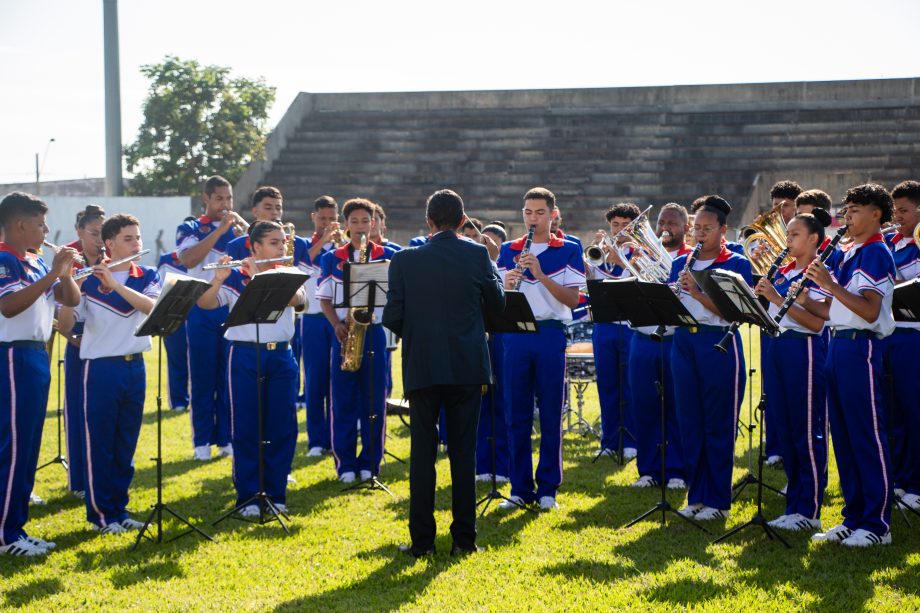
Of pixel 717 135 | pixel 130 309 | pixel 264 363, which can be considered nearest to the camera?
pixel 130 309

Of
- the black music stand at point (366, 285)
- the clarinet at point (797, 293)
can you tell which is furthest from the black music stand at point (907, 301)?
the black music stand at point (366, 285)

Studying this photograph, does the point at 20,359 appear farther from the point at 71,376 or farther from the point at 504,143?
the point at 504,143

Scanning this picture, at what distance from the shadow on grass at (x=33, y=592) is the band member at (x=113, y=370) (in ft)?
3.70

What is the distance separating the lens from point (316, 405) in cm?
977

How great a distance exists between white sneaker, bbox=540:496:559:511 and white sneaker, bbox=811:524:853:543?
1.92 m

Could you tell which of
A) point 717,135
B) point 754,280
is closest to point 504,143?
point 717,135

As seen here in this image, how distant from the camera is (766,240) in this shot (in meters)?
7.67

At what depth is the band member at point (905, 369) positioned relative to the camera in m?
7.01

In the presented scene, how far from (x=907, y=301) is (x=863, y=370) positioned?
0.53 meters

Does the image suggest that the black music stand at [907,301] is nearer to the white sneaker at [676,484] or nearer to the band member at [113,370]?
the white sneaker at [676,484]

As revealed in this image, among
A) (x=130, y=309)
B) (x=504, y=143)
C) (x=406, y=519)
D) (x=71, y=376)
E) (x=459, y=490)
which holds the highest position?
(x=504, y=143)

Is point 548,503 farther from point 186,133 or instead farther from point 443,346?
point 186,133

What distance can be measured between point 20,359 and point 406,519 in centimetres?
282

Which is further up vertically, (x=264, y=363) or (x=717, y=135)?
(x=717, y=135)
